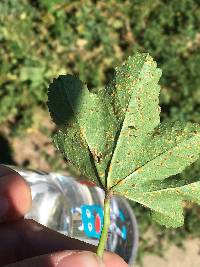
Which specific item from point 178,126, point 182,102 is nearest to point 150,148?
point 178,126

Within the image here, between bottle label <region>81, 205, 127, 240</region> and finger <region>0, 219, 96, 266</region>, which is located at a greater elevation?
finger <region>0, 219, 96, 266</region>

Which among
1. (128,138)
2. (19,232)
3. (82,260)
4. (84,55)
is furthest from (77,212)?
(128,138)

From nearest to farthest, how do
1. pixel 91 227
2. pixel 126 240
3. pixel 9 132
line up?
pixel 91 227
pixel 126 240
pixel 9 132

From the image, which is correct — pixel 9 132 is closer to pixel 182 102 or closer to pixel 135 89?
pixel 182 102

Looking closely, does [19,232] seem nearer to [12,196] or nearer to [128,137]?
[12,196]

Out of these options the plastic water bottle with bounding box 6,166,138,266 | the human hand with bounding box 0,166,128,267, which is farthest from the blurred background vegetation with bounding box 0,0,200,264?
the human hand with bounding box 0,166,128,267

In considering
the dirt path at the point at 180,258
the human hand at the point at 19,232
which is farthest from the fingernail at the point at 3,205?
the dirt path at the point at 180,258

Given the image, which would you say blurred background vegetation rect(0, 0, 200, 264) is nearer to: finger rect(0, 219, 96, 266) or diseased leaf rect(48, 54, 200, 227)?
finger rect(0, 219, 96, 266)
